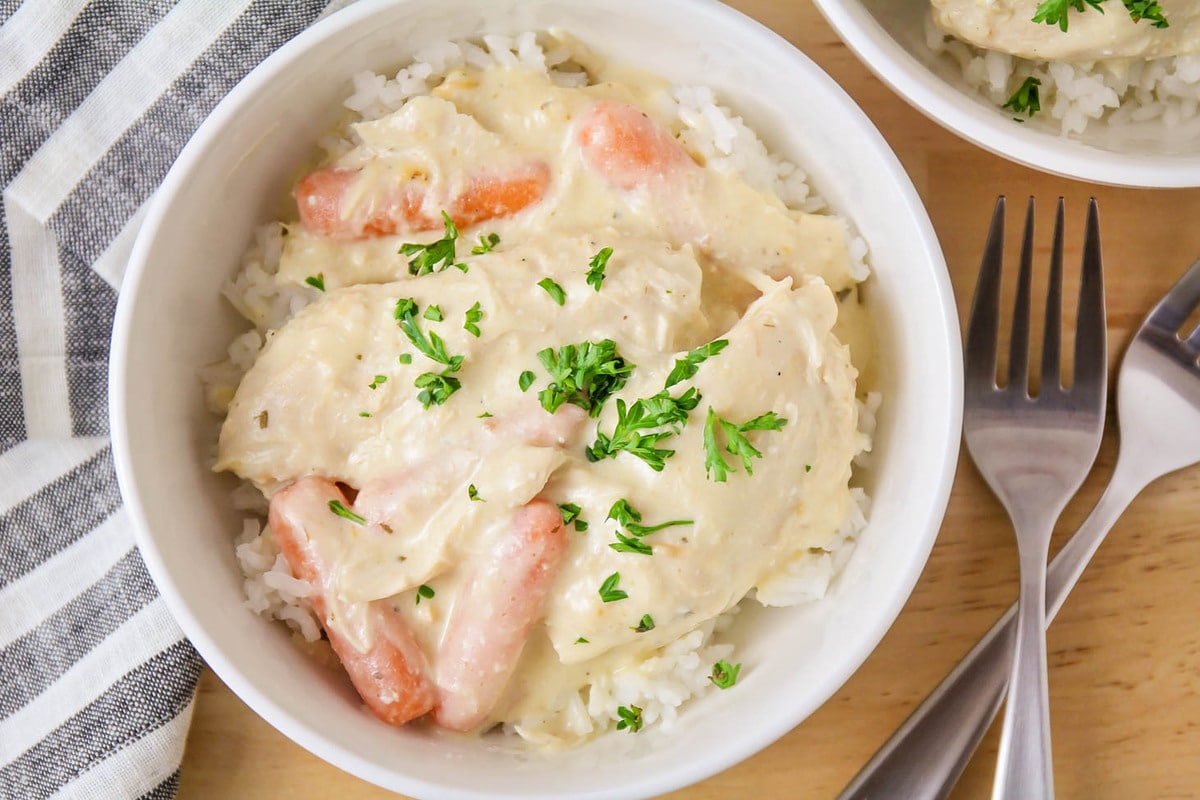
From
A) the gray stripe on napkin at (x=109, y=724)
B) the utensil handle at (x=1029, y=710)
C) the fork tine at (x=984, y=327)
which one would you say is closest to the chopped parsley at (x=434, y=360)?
the gray stripe on napkin at (x=109, y=724)

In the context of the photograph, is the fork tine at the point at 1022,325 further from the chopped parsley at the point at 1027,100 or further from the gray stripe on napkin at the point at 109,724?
the gray stripe on napkin at the point at 109,724

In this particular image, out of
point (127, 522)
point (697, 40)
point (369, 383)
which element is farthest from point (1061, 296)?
point (127, 522)

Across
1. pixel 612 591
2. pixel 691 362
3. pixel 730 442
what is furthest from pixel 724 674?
pixel 691 362

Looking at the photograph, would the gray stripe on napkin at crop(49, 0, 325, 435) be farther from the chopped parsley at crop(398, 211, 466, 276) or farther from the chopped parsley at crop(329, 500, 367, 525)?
the chopped parsley at crop(329, 500, 367, 525)

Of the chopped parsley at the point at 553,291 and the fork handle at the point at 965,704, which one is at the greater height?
the chopped parsley at the point at 553,291

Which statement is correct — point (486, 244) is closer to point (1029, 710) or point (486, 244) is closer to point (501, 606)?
point (501, 606)

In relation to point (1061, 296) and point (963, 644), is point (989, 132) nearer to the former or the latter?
point (1061, 296)
